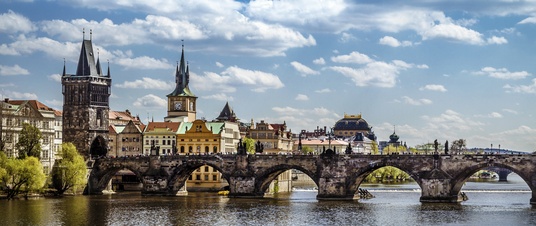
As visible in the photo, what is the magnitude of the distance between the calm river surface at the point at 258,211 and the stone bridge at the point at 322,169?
11.1 feet

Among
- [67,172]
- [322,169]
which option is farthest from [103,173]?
[322,169]

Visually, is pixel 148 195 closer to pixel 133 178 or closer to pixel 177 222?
pixel 133 178

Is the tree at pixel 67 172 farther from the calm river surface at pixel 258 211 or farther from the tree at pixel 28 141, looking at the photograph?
the tree at pixel 28 141

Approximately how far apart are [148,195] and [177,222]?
50075mm

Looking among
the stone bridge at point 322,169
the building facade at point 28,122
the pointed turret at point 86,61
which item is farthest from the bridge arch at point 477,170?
the pointed turret at point 86,61

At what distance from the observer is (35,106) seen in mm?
166500

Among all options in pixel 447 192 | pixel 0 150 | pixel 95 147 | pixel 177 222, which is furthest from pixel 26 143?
pixel 447 192

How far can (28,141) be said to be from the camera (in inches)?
6117

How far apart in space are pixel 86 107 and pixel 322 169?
170 ft

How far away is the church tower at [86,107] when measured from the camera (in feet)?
616

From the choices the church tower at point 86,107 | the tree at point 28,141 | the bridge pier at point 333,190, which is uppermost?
the church tower at point 86,107

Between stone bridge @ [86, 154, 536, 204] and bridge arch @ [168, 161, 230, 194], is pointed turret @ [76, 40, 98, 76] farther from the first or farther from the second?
bridge arch @ [168, 161, 230, 194]

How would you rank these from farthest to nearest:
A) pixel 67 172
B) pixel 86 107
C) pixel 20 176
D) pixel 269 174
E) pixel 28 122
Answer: pixel 86 107, pixel 269 174, pixel 28 122, pixel 67 172, pixel 20 176

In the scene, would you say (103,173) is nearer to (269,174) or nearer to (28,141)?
(28,141)
